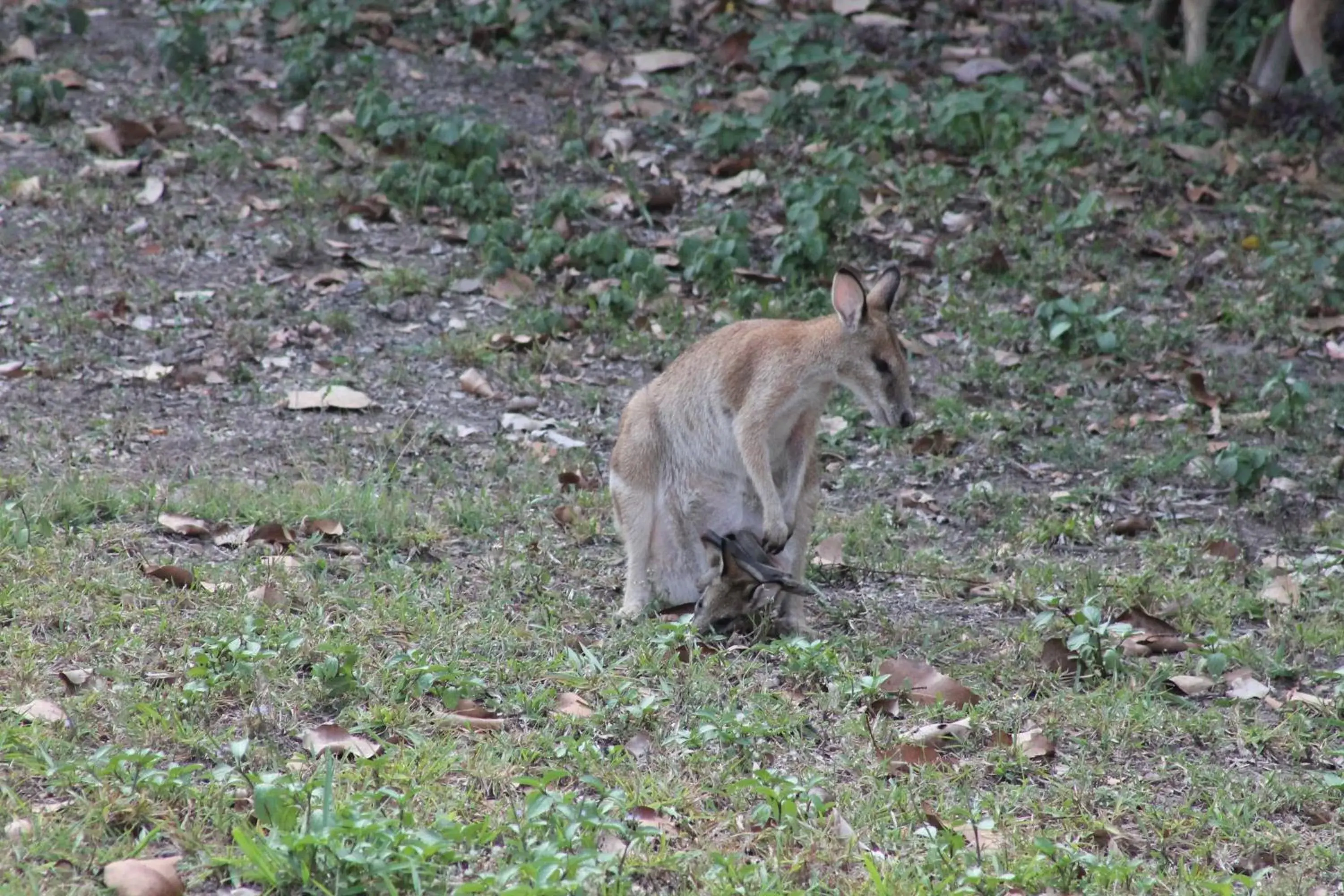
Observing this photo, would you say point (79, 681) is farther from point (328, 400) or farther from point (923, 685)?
point (328, 400)

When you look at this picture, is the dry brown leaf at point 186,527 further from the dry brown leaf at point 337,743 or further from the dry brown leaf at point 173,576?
the dry brown leaf at point 337,743

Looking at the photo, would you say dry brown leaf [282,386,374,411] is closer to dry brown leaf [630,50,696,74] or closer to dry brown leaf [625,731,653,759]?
dry brown leaf [625,731,653,759]

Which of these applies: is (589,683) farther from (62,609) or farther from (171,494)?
(171,494)

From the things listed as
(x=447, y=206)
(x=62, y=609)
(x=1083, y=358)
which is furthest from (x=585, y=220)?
(x=62, y=609)

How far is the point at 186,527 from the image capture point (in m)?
5.21

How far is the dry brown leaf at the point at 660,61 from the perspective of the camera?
9.75 m

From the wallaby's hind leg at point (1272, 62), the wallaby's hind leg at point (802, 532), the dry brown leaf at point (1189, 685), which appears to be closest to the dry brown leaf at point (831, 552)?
the wallaby's hind leg at point (802, 532)

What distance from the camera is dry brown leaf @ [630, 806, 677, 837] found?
351 centimetres

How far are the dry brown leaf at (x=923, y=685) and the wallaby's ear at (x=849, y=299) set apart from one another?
3.77 ft

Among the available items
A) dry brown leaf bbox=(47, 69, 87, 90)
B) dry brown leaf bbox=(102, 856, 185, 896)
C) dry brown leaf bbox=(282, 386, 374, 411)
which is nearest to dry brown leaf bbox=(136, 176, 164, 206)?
dry brown leaf bbox=(47, 69, 87, 90)

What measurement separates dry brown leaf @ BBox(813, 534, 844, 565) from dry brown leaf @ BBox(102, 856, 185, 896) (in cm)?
283

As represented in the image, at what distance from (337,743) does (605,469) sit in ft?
8.70

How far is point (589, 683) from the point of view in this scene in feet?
14.1

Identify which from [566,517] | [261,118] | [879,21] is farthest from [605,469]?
[879,21]
